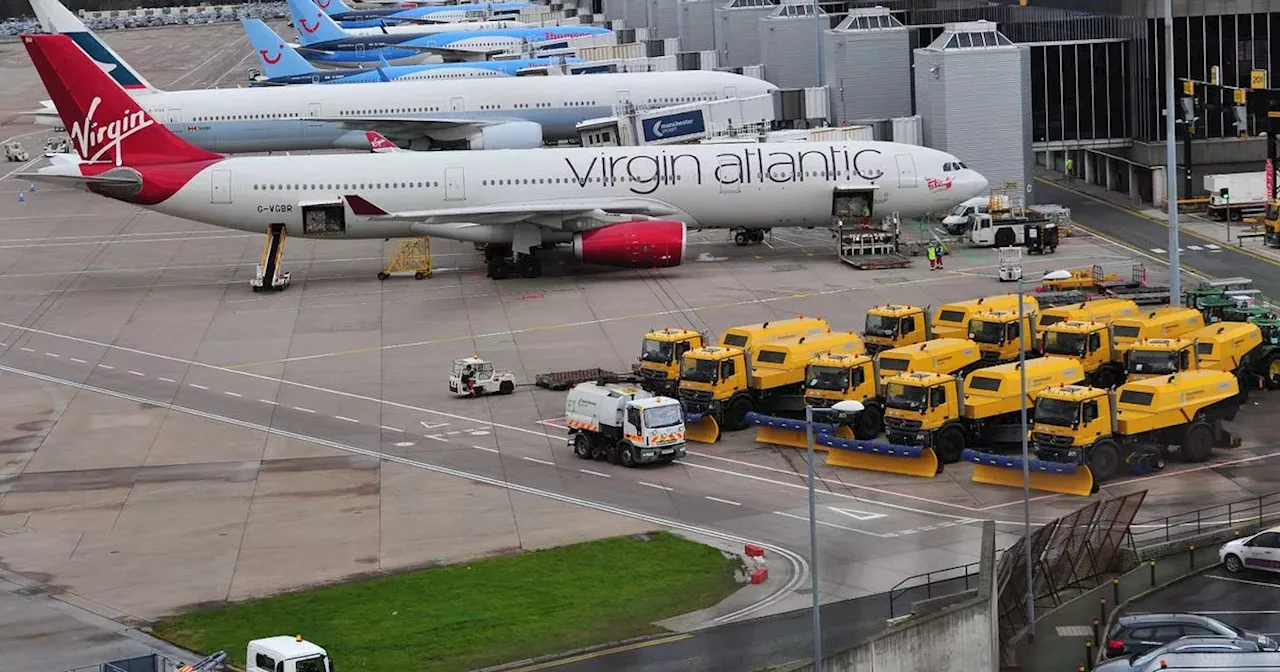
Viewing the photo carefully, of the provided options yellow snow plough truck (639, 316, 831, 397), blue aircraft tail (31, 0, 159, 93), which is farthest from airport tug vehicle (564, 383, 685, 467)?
blue aircraft tail (31, 0, 159, 93)

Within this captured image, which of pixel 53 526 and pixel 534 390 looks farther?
pixel 534 390

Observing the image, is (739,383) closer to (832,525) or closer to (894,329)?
(894,329)

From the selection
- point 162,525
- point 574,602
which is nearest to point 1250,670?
point 574,602

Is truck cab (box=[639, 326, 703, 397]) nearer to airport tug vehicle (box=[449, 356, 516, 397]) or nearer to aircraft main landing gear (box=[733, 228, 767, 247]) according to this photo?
airport tug vehicle (box=[449, 356, 516, 397])

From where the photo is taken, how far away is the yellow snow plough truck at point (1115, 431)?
5119cm

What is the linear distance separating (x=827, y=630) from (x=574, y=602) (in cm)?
603

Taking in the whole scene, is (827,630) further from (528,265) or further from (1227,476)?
(528,265)

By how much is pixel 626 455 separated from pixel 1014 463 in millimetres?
11162

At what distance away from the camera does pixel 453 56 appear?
180 metres

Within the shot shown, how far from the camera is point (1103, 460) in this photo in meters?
51.6

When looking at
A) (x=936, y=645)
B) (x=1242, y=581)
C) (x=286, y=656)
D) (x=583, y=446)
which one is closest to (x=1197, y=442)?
(x=1242, y=581)

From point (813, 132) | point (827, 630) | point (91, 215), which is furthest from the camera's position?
point (91, 215)

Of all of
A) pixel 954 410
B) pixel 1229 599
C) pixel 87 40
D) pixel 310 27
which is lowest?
pixel 1229 599

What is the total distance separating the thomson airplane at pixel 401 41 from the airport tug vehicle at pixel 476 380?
112 meters
